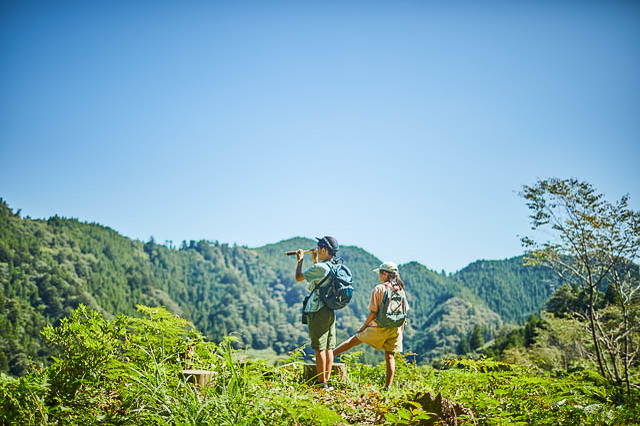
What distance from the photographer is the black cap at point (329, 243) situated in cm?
531

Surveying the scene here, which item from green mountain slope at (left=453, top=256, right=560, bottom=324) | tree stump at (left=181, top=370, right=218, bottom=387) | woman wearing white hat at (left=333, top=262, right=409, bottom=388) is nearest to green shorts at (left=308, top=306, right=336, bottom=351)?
woman wearing white hat at (left=333, top=262, right=409, bottom=388)

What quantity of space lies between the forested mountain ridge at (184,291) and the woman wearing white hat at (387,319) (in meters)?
58.0

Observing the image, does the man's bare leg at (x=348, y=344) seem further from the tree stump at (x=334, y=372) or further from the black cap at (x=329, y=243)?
the black cap at (x=329, y=243)

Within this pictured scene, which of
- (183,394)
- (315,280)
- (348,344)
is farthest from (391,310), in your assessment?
(183,394)

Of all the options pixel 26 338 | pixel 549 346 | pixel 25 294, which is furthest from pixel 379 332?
pixel 25 294

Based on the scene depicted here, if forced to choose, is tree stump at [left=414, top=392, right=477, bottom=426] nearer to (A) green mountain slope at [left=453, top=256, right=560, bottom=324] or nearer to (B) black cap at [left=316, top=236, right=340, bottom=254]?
(B) black cap at [left=316, top=236, right=340, bottom=254]

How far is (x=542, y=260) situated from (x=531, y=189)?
213cm

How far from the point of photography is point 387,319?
17.6 feet

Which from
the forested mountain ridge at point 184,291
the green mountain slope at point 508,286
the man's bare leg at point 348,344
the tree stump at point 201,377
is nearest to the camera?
the tree stump at point 201,377

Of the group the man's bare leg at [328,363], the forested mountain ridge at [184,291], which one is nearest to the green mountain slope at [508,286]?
the forested mountain ridge at [184,291]

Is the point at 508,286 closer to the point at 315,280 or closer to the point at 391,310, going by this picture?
the point at 391,310

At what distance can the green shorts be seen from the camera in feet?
16.3

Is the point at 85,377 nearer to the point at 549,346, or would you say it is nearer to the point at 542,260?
the point at 542,260

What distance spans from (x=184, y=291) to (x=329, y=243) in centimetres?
16190
